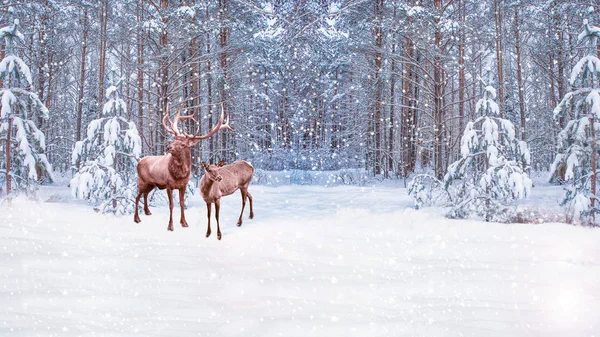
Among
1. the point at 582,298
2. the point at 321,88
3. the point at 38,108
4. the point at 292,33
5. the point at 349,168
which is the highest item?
the point at 292,33

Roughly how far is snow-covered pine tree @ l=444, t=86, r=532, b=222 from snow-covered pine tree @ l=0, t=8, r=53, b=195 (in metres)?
9.05

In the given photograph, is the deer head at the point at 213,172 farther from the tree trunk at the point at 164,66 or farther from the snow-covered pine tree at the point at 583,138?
the snow-covered pine tree at the point at 583,138

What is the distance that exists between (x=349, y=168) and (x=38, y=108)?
8685 millimetres

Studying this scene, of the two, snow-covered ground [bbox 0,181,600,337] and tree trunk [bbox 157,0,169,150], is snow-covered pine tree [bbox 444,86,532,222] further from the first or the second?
tree trunk [bbox 157,0,169,150]

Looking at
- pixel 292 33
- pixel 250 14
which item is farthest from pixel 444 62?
pixel 250 14

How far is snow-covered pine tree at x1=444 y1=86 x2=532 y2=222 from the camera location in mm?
8961

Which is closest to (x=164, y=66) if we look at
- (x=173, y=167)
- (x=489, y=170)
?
(x=173, y=167)

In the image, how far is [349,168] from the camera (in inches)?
555

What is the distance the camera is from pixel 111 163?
28.2 feet

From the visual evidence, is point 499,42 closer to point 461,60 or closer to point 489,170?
point 461,60

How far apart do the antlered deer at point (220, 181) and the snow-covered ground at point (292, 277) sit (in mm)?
547

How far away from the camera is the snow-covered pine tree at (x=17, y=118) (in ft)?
30.2

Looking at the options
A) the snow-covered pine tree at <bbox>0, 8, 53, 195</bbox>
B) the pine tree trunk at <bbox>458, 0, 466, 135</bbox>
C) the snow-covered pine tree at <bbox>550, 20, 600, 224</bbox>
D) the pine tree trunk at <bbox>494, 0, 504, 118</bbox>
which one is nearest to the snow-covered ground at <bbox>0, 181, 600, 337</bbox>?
the snow-covered pine tree at <bbox>550, 20, 600, 224</bbox>

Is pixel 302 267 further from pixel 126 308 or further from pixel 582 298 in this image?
pixel 582 298
